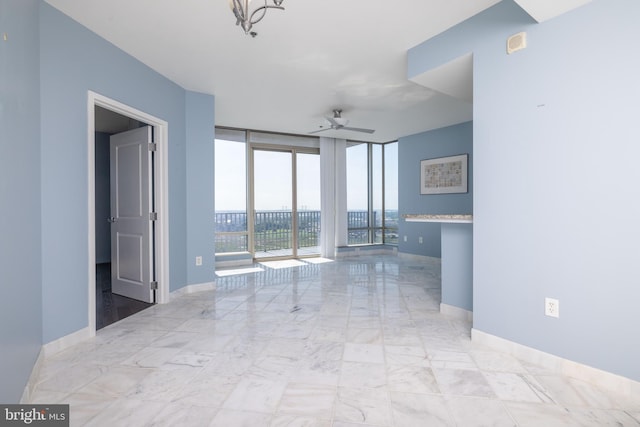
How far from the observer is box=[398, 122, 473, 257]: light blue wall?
5.71 metres

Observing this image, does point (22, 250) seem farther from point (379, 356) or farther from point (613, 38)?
point (613, 38)

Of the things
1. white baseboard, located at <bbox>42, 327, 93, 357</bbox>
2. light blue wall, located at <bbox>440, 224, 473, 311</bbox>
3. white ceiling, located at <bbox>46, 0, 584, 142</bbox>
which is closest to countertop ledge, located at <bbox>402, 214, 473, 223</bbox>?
light blue wall, located at <bbox>440, 224, 473, 311</bbox>

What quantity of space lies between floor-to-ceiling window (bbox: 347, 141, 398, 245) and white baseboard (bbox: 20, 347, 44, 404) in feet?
19.5

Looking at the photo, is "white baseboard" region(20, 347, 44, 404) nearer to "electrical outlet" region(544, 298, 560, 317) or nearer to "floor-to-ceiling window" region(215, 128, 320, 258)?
"electrical outlet" region(544, 298, 560, 317)

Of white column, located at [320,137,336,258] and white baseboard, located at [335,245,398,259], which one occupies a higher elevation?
white column, located at [320,137,336,258]

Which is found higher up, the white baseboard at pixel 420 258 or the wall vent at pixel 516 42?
the wall vent at pixel 516 42

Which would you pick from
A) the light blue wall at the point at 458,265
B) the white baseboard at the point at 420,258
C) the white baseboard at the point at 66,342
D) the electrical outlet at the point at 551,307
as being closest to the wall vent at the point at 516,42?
the light blue wall at the point at 458,265

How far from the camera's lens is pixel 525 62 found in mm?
2189

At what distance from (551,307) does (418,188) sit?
4.69 meters

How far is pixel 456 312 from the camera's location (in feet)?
10.0

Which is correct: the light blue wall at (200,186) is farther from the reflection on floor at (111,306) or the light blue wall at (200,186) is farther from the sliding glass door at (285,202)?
the sliding glass door at (285,202)

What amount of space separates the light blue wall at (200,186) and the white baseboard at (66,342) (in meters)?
1.51

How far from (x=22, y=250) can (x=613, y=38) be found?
3620 millimetres

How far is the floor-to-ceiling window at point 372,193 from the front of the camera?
7.38 meters
